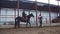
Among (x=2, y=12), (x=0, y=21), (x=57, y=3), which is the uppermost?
(x=57, y=3)

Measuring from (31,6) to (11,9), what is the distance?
262 cm

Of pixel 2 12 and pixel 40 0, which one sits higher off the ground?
pixel 40 0

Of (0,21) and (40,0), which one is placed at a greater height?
(40,0)

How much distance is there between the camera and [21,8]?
1642cm

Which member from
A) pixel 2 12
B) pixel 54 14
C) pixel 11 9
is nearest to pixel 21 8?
pixel 11 9

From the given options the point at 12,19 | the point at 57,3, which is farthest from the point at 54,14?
the point at 12,19

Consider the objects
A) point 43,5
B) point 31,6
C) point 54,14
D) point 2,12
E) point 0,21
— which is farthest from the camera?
point 54,14

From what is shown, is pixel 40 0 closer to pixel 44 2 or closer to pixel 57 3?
pixel 44 2

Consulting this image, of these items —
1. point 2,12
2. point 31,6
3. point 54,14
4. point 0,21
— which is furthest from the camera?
point 54,14

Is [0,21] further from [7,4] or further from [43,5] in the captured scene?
[43,5]

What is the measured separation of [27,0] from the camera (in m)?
15.8

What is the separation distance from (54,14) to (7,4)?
8.91m

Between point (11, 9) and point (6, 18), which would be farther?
point (11, 9)

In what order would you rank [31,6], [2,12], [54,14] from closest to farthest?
[2,12]
[31,6]
[54,14]
